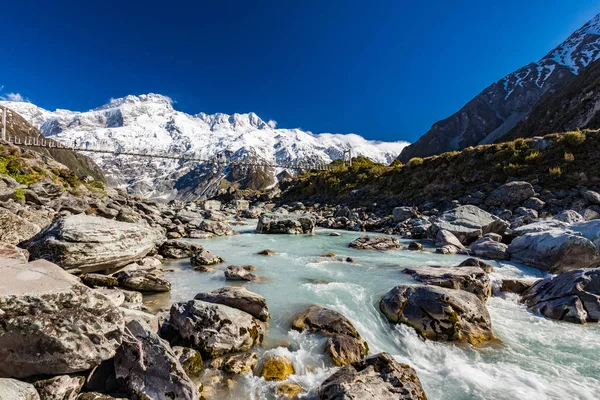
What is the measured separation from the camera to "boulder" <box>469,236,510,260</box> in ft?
42.2

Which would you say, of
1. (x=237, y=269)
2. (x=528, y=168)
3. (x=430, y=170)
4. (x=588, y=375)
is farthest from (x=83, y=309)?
(x=430, y=170)

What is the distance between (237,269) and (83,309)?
6441 mm

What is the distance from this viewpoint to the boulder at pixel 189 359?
15.6ft

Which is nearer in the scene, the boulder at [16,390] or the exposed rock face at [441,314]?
the boulder at [16,390]

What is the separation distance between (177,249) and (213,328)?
9128mm

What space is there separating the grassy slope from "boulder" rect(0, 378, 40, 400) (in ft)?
91.7

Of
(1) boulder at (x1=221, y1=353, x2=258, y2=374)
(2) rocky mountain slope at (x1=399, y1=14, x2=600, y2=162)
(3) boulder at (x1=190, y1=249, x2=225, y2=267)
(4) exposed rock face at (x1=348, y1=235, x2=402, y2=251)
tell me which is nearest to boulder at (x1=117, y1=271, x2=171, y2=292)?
(3) boulder at (x1=190, y1=249, x2=225, y2=267)

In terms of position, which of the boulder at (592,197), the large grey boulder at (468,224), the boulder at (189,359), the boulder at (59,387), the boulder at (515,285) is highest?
the boulder at (592,197)

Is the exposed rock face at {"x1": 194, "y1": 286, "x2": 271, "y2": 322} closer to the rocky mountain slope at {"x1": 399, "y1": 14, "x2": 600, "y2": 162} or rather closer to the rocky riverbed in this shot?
the rocky riverbed

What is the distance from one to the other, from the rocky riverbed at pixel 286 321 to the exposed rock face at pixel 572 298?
35 millimetres

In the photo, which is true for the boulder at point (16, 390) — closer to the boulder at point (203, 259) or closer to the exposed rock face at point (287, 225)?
the boulder at point (203, 259)

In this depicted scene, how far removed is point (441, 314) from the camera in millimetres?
6457

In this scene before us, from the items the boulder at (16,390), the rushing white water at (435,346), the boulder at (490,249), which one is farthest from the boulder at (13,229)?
the boulder at (490,249)

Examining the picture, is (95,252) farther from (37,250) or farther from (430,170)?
(430,170)
